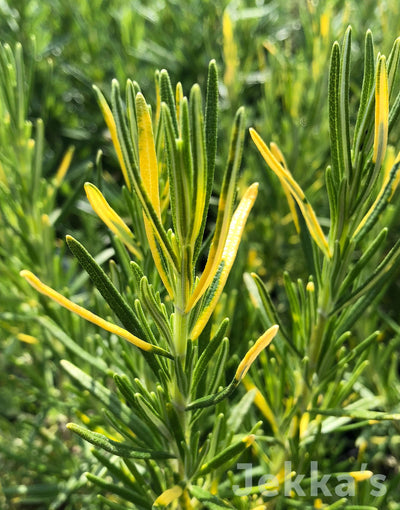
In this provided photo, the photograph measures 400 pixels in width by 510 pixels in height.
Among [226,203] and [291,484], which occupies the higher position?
[226,203]

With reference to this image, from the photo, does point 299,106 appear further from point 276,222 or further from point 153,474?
point 153,474

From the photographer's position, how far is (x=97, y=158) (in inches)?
22.1

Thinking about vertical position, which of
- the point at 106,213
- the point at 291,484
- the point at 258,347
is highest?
the point at 106,213

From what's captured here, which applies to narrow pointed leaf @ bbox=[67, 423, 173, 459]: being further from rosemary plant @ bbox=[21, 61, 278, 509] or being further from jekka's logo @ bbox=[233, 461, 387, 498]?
jekka's logo @ bbox=[233, 461, 387, 498]

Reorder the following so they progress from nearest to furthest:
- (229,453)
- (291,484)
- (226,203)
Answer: (226,203) < (229,453) < (291,484)

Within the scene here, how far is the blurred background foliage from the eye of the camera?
2.50ft

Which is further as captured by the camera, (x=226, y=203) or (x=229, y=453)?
(x=229, y=453)

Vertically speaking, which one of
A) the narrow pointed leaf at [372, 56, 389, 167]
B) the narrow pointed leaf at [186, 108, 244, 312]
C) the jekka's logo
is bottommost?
the jekka's logo

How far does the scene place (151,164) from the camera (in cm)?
37

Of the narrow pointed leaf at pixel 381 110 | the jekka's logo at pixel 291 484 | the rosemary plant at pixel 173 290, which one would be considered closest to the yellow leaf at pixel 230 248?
the rosemary plant at pixel 173 290

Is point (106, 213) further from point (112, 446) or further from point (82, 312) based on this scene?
point (112, 446)

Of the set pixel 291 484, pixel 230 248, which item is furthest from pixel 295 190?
pixel 291 484

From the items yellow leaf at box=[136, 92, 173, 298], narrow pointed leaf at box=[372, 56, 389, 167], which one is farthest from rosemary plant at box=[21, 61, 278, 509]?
narrow pointed leaf at box=[372, 56, 389, 167]

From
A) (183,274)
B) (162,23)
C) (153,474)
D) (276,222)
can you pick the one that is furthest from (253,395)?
(162,23)
